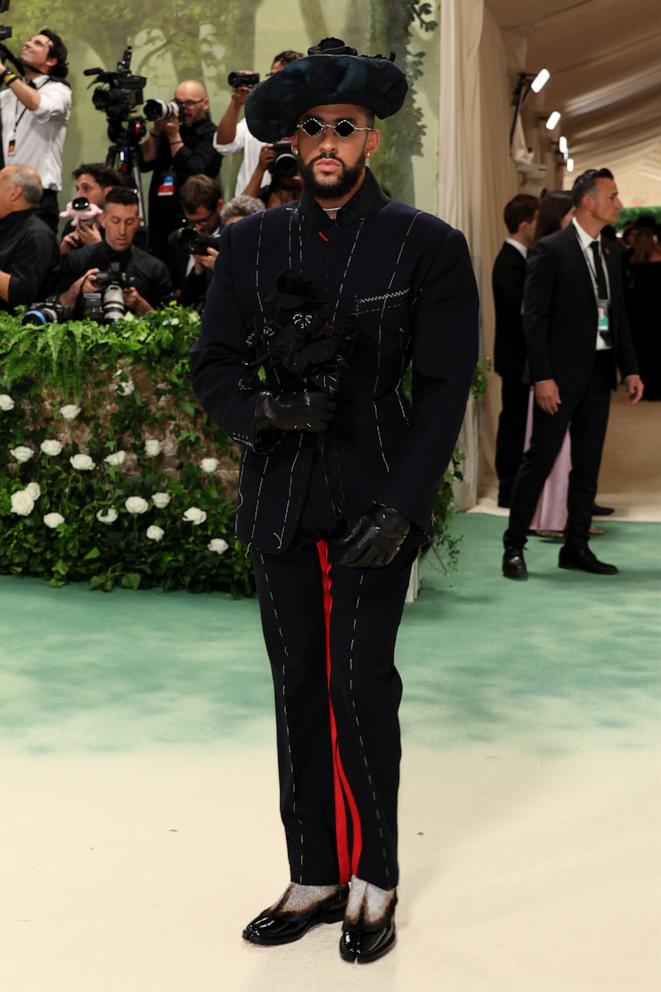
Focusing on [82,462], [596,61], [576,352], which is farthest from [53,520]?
[596,61]

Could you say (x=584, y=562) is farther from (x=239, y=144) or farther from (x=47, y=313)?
(x=239, y=144)

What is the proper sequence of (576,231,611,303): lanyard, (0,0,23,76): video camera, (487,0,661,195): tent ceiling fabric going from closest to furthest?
(576,231,611,303): lanyard, (0,0,23,76): video camera, (487,0,661,195): tent ceiling fabric

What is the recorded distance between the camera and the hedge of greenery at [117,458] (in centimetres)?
562

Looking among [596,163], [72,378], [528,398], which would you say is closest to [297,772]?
[72,378]

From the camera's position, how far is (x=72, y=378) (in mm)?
5680

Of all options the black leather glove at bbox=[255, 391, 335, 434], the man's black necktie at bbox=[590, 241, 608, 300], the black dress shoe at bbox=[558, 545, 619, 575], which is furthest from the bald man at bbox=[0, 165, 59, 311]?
the black leather glove at bbox=[255, 391, 335, 434]

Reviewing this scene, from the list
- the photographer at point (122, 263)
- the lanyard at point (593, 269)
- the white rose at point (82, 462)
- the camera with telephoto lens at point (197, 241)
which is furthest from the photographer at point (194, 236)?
the lanyard at point (593, 269)

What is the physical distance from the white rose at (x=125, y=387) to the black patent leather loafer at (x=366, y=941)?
325 cm

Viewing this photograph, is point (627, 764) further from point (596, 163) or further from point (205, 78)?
point (596, 163)

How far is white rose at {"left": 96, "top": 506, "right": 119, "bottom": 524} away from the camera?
5656 mm

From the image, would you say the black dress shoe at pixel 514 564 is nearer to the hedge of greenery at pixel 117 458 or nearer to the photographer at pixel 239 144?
the hedge of greenery at pixel 117 458

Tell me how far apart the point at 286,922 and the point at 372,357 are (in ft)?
3.58

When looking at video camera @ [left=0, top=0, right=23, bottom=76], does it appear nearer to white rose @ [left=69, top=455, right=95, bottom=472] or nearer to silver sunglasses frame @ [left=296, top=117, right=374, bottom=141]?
white rose @ [left=69, top=455, right=95, bottom=472]

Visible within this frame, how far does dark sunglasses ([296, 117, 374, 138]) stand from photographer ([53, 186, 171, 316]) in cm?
368
